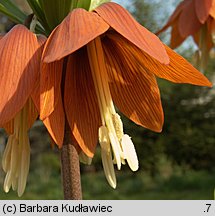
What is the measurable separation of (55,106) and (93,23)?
102mm

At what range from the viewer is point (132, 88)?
0.69 metres

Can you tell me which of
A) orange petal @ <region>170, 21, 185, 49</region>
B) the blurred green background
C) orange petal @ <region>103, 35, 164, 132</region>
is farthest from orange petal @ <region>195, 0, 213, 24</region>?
the blurred green background

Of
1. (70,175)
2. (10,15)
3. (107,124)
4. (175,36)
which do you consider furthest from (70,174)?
(175,36)

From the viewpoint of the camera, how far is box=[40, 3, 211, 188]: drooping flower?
0.57m

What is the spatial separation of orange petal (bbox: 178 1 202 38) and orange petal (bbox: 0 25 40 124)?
616 millimetres

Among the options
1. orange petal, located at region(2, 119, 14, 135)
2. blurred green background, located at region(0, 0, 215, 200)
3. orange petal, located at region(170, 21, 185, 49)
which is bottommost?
blurred green background, located at region(0, 0, 215, 200)

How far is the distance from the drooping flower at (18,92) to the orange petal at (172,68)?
12 cm

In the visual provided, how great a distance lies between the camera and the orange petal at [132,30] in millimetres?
564

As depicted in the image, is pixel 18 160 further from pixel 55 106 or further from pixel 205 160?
pixel 205 160

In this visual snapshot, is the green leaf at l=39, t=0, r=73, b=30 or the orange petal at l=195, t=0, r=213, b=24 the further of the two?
the orange petal at l=195, t=0, r=213, b=24

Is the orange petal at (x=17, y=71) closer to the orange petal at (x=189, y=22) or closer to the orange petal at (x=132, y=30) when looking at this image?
the orange petal at (x=132, y=30)

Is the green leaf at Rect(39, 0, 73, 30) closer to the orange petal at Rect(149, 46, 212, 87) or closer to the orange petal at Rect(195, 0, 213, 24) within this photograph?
the orange petal at Rect(149, 46, 212, 87)

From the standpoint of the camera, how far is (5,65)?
59 centimetres
